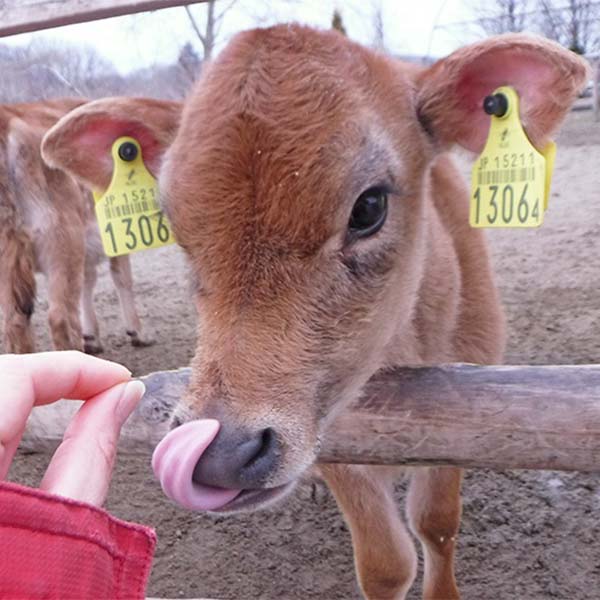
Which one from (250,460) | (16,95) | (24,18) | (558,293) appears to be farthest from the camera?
(16,95)

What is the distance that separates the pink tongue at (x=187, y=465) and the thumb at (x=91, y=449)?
0.35 m

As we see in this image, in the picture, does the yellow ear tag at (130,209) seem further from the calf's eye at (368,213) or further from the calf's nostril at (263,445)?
the calf's nostril at (263,445)

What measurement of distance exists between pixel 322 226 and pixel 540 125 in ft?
2.15

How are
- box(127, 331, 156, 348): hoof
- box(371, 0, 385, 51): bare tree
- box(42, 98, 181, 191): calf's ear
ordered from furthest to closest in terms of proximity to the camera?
box(127, 331, 156, 348): hoof, box(371, 0, 385, 51): bare tree, box(42, 98, 181, 191): calf's ear

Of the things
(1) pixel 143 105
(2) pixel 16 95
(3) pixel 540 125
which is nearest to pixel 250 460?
(3) pixel 540 125

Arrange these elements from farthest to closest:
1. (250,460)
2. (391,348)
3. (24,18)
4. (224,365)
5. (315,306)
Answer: (24,18)
(391,348)
(315,306)
(224,365)
(250,460)

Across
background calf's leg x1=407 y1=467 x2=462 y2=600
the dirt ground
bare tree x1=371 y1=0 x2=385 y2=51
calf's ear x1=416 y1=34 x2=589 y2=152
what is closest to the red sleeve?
calf's ear x1=416 y1=34 x2=589 y2=152

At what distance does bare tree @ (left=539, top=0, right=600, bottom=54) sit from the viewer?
43.5 feet

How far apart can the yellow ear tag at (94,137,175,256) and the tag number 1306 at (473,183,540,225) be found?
914 millimetres

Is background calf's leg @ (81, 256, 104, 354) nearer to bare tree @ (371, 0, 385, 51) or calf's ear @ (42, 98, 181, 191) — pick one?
bare tree @ (371, 0, 385, 51)

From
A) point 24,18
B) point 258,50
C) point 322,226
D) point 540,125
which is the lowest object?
point 322,226

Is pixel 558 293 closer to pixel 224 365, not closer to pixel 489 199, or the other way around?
pixel 489 199

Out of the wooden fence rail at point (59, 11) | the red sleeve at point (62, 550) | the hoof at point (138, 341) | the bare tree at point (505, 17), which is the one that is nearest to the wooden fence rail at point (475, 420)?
the red sleeve at point (62, 550)

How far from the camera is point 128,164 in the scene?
2.24m
